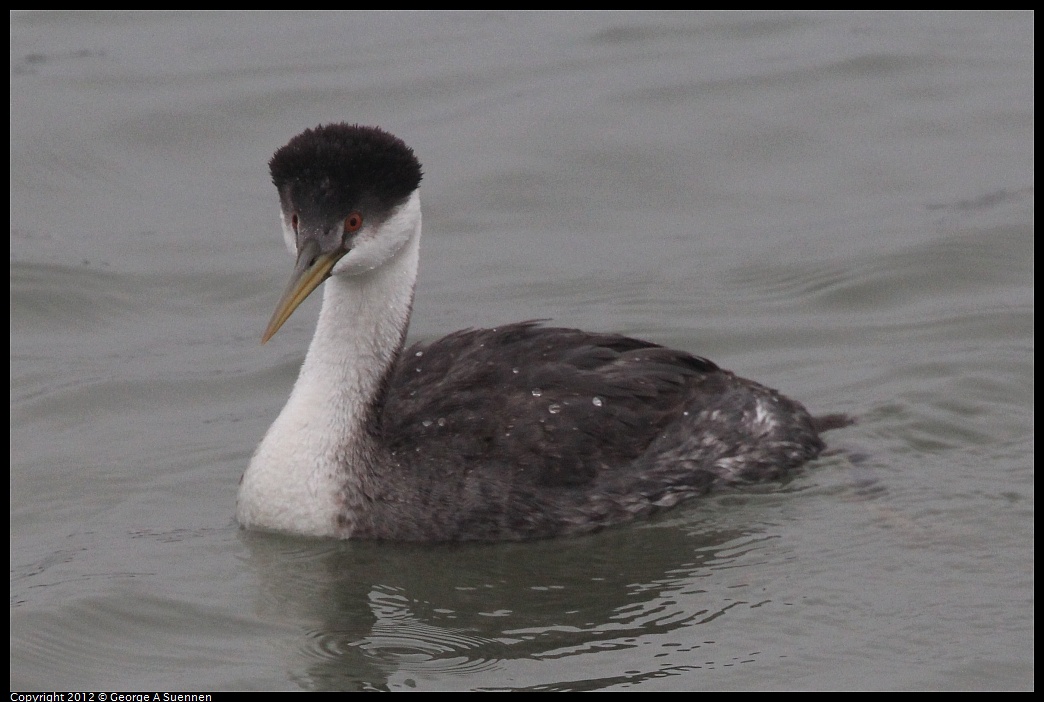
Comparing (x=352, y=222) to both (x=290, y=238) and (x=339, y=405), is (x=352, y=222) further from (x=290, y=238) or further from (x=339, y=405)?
(x=339, y=405)

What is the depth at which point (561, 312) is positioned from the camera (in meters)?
12.6

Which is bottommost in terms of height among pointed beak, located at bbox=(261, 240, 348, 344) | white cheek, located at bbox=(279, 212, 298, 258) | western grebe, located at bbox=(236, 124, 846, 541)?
western grebe, located at bbox=(236, 124, 846, 541)

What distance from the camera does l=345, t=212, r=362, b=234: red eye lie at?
8656 mm

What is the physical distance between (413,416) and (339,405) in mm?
414

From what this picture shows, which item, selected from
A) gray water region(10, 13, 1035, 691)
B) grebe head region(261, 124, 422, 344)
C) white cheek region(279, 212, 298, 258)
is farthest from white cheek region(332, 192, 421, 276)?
gray water region(10, 13, 1035, 691)

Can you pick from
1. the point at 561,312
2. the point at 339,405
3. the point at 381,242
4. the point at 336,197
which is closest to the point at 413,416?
the point at 339,405

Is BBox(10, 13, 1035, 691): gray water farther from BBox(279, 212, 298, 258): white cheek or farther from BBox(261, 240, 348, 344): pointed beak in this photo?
BBox(279, 212, 298, 258): white cheek

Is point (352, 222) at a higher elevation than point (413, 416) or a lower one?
higher

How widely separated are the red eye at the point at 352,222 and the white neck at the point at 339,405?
0.45 ft

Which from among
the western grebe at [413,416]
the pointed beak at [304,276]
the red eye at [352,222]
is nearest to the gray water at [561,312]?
the western grebe at [413,416]

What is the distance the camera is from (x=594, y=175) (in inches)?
592

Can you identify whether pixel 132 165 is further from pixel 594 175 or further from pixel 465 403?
pixel 465 403

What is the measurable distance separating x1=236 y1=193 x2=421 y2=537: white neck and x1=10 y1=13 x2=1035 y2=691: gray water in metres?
0.20
